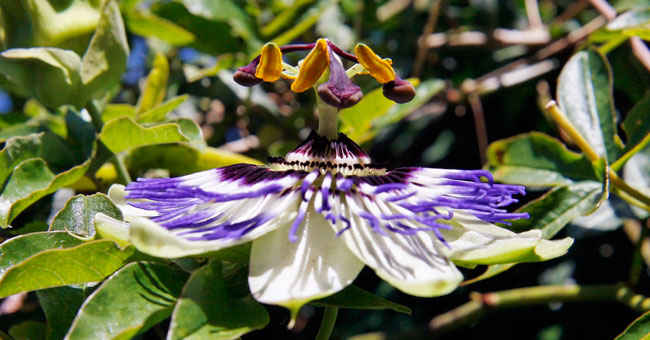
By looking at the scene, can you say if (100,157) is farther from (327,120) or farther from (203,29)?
(203,29)

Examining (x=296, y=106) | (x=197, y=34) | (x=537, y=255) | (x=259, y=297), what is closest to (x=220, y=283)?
(x=259, y=297)

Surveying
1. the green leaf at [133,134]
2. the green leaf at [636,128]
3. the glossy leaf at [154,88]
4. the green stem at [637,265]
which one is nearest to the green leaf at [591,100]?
the green leaf at [636,128]

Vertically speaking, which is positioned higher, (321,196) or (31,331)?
(321,196)

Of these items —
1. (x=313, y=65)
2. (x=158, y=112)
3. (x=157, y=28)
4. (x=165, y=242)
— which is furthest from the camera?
(x=157, y=28)

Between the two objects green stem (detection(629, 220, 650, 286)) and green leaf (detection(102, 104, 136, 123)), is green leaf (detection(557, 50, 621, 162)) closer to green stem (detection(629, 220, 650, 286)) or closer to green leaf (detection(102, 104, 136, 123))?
green stem (detection(629, 220, 650, 286))

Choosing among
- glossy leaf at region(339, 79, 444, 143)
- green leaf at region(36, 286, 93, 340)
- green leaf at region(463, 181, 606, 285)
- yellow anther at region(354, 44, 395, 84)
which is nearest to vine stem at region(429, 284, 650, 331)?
green leaf at region(463, 181, 606, 285)

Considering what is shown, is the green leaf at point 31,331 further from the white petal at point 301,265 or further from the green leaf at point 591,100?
the green leaf at point 591,100

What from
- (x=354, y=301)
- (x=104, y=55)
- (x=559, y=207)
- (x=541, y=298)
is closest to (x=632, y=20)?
(x=559, y=207)

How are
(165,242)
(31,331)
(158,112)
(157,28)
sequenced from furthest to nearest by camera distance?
(157,28) < (158,112) < (31,331) < (165,242)
